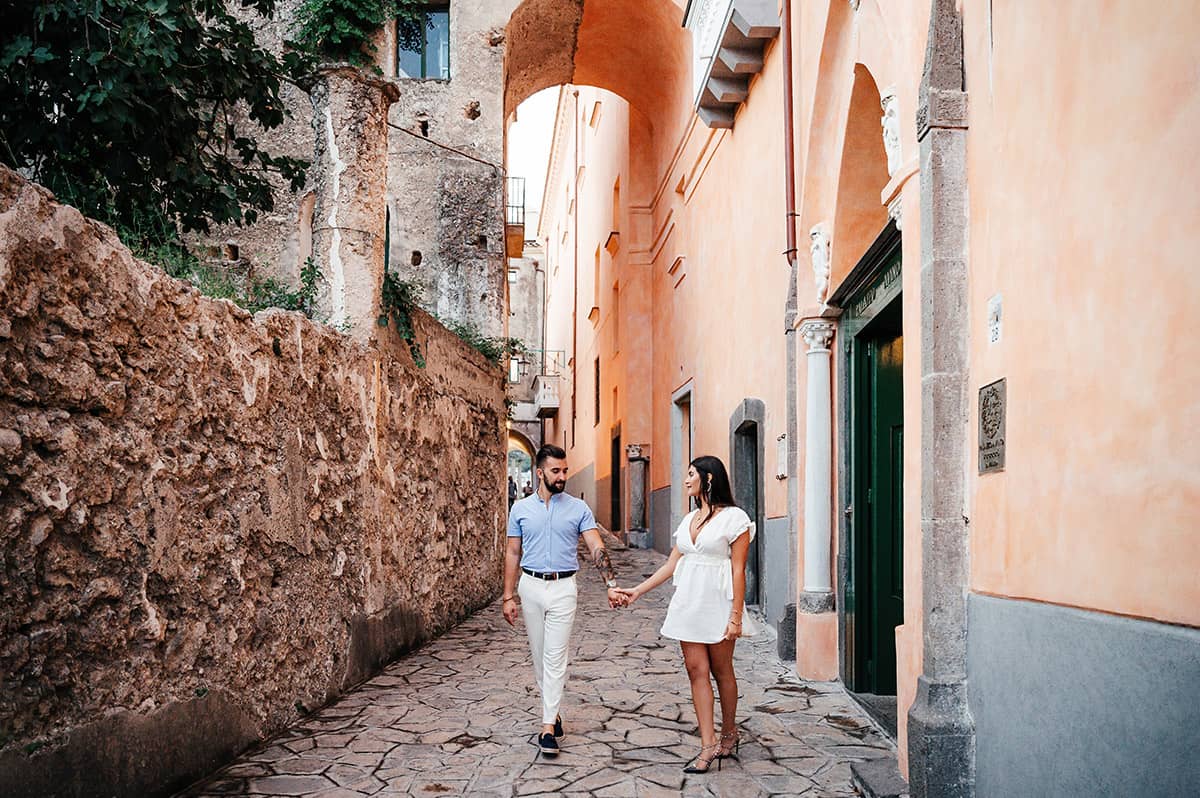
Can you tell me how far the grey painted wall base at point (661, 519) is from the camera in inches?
642

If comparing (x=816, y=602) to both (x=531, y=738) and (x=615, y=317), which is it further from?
(x=615, y=317)

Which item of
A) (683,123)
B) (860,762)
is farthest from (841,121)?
(683,123)

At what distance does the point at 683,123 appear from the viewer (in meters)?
14.7

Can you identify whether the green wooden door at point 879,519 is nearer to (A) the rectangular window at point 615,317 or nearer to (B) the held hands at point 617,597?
(B) the held hands at point 617,597

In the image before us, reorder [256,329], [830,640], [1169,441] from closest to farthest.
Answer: [1169,441], [256,329], [830,640]

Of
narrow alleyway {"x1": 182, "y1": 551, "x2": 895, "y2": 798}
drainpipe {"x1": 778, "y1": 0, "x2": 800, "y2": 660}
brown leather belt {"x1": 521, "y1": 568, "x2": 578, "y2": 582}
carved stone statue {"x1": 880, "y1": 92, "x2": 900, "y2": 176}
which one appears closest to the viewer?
narrow alleyway {"x1": 182, "y1": 551, "x2": 895, "y2": 798}

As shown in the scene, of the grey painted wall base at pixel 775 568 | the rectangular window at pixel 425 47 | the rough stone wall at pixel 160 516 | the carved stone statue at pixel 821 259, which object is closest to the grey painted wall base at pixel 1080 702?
the rough stone wall at pixel 160 516

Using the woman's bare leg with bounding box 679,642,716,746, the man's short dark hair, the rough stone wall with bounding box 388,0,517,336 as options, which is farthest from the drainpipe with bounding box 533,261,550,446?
the woman's bare leg with bounding box 679,642,716,746

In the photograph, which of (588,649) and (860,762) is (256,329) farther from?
(588,649)

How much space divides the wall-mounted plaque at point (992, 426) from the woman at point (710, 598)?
131 centimetres

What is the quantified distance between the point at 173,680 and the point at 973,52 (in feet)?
13.7

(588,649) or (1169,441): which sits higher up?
(1169,441)

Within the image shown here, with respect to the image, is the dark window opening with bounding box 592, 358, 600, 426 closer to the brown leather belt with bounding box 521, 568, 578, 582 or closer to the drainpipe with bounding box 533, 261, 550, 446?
the drainpipe with bounding box 533, 261, 550, 446

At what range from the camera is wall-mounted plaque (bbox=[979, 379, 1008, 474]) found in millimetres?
3711
